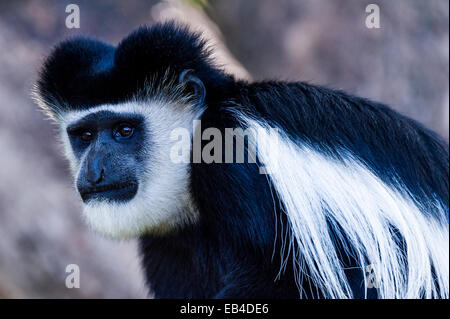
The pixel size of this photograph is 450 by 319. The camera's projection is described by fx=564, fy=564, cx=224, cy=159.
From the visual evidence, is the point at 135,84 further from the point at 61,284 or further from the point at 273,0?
the point at 273,0

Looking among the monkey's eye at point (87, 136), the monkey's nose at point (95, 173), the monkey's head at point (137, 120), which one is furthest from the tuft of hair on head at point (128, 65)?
the monkey's nose at point (95, 173)

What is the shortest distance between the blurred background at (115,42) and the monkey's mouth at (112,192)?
1.57 m

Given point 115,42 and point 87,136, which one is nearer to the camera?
point 87,136

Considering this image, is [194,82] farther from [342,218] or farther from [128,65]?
[342,218]

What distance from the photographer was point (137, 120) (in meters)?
2.36

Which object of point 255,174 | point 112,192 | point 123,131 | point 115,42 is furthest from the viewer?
point 115,42

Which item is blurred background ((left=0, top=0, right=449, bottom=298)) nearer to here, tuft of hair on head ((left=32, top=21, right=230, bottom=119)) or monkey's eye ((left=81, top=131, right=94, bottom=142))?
tuft of hair on head ((left=32, top=21, right=230, bottom=119))

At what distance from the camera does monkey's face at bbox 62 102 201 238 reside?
2.24 m

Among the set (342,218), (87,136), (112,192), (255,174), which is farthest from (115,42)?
(342,218)

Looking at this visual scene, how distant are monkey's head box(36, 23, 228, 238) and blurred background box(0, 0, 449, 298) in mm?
1257

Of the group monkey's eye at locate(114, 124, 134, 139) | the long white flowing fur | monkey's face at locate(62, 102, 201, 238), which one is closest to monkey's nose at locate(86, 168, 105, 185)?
monkey's face at locate(62, 102, 201, 238)

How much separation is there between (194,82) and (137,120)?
0.96 feet
